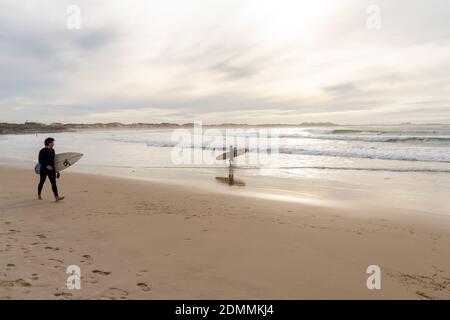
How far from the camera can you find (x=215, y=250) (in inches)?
204

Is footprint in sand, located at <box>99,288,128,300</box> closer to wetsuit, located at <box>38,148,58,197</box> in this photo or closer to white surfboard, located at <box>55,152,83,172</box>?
wetsuit, located at <box>38,148,58,197</box>

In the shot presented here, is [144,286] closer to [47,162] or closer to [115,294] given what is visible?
[115,294]

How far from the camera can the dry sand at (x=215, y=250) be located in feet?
12.9

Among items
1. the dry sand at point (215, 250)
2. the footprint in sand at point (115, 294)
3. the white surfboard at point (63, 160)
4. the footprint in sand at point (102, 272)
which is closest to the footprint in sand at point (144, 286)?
the dry sand at point (215, 250)

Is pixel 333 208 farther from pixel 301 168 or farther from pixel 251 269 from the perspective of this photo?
pixel 301 168

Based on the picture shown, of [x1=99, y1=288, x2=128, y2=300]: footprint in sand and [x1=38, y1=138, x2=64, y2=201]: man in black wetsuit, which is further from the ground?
[x1=38, y1=138, x2=64, y2=201]: man in black wetsuit

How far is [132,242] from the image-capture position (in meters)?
5.43

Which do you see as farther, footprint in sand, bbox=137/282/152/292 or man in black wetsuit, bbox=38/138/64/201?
man in black wetsuit, bbox=38/138/64/201

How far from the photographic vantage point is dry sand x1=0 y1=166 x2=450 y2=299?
3.93m
